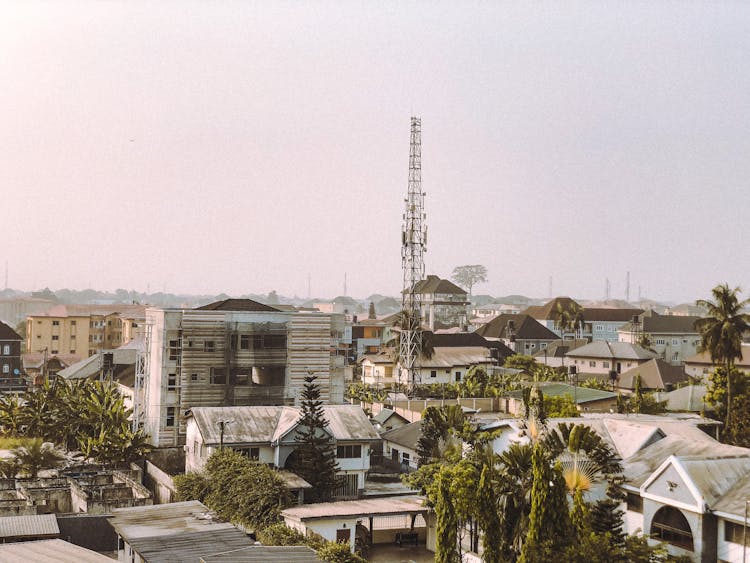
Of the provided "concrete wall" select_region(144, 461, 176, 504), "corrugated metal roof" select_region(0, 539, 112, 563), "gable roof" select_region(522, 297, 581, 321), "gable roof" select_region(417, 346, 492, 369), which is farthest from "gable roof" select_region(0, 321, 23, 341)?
"gable roof" select_region(522, 297, 581, 321)

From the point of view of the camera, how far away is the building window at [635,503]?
88.5ft

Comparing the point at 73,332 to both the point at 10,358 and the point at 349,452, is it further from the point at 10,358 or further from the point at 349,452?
the point at 349,452

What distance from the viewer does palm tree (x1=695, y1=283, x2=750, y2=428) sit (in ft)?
161

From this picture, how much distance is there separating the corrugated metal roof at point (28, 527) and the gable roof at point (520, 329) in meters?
93.1

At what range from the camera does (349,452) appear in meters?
39.5

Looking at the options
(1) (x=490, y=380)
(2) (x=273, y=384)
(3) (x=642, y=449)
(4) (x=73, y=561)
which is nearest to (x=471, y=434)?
(3) (x=642, y=449)

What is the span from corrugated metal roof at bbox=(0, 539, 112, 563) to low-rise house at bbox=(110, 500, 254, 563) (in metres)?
1.46

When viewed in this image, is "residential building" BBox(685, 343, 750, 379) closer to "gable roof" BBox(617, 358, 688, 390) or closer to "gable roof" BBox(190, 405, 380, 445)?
"gable roof" BBox(617, 358, 688, 390)

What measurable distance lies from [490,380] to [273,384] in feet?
92.0

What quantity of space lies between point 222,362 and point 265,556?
100ft

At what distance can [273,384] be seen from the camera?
5362cm

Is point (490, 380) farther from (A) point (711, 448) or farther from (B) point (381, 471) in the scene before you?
(A) point (711, 448)

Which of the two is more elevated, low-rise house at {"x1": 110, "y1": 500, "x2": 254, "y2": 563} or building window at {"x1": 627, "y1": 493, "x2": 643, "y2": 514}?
building window at {"x1": 627, "y1": 493, "x2": 643, "y2": 514}

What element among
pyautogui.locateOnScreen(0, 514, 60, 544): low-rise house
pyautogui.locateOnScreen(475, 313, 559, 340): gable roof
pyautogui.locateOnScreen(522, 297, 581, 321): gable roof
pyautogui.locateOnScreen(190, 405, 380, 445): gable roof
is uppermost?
pyautogui.locateOnScreen(522, 297, 581, 321): gable roof
